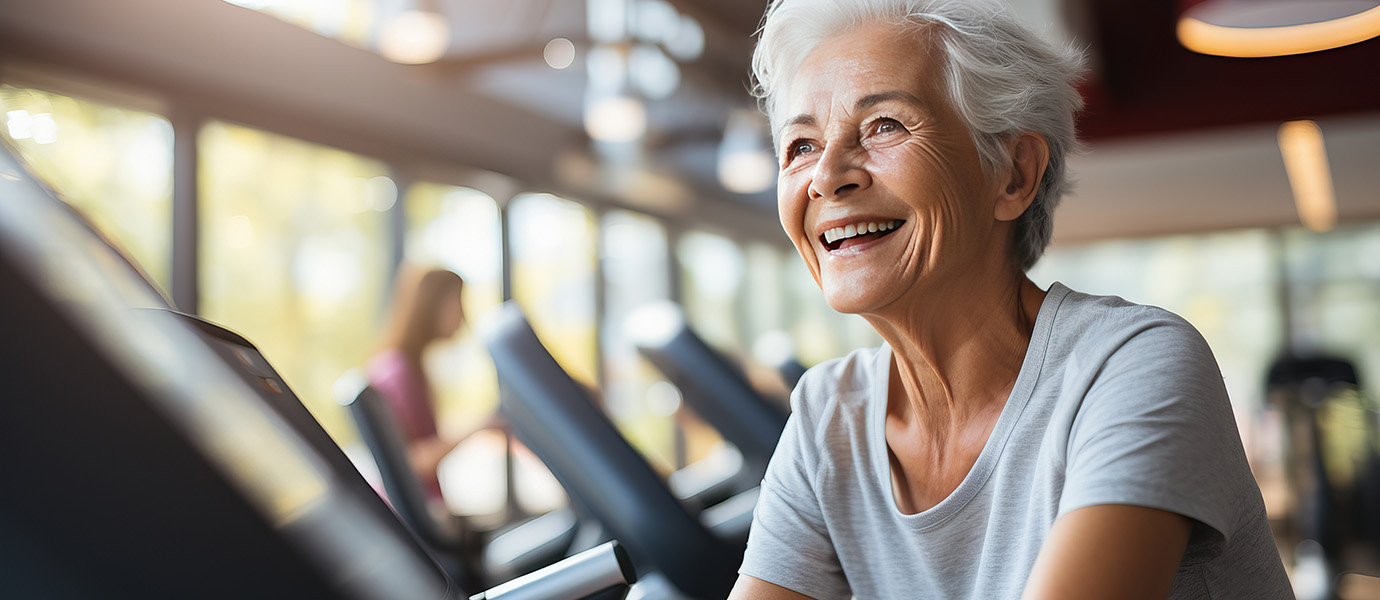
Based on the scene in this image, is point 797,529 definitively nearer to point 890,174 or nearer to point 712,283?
point 890,174

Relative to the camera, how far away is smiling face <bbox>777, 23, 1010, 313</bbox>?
0.96m

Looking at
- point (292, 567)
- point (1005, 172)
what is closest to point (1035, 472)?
point (1005, 172)

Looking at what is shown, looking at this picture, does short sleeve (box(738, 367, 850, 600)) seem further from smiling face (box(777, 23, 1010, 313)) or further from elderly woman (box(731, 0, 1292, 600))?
smiling face (box(777, 23, 1010, 313))

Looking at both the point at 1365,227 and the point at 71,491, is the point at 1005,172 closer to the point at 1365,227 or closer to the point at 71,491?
the point at 71,491

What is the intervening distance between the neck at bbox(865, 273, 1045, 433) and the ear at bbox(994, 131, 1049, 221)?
7 cm

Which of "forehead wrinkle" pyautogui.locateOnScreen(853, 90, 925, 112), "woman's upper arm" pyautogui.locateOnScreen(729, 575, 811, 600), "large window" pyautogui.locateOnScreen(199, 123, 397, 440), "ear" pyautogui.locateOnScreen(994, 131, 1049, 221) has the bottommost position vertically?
"woman's upper arm" pyautogui.locateOnScreen(729, 575, 811, 600)

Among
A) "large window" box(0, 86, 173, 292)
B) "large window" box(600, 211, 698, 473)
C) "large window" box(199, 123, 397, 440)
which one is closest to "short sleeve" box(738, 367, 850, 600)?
"large window" box(0, 86, 173, 292)

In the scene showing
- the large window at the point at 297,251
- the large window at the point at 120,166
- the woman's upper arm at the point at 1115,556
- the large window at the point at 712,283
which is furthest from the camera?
the large window at the point at 712,283

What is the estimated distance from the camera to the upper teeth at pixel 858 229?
99cm

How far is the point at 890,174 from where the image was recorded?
3.17ft

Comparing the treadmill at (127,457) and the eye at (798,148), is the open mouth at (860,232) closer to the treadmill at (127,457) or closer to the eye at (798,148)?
the eye at (798,148)

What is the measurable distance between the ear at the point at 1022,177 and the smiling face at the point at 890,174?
11 millimetres

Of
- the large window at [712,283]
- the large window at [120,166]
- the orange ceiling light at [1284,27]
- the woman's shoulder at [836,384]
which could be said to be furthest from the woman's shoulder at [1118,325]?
the large window at [712,283]

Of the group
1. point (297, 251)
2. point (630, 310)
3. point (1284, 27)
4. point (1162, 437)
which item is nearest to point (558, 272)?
point (630, 310)
